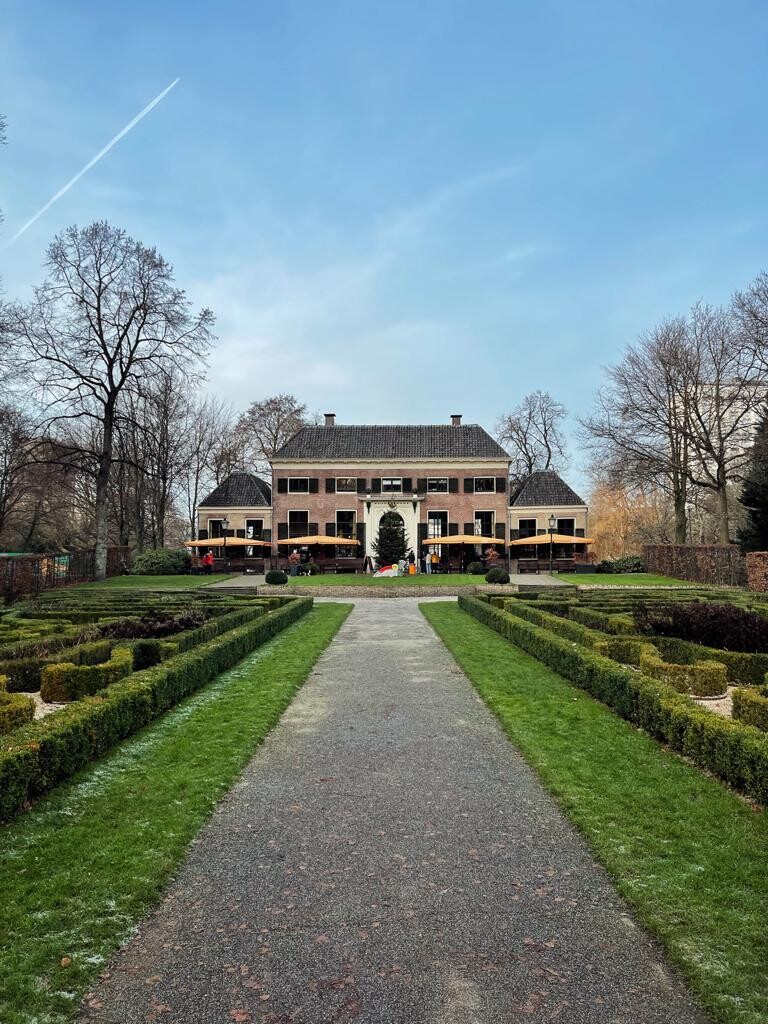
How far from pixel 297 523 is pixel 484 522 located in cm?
1147

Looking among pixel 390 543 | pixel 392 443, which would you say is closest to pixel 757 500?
pixel 390 543

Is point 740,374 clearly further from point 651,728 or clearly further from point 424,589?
point 651,728

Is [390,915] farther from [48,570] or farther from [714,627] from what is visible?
[48,570]

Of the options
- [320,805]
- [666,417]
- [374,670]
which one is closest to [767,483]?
[666,417]

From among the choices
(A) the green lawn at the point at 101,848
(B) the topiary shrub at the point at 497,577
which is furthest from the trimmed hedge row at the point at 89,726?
(B) the topiary shrub at the point at 497,577

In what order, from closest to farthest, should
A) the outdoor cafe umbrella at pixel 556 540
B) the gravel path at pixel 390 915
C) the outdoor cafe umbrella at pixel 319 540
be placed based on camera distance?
1. the gravel path at pixel 390 915
2. the outdoor cafe umbrella at pixel 556 540
3. the outdoor cafe umbrella at pixel 319 540

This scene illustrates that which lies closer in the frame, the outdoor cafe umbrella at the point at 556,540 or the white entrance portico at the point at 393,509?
the outdoor cafe umbrella at the point at 556,540

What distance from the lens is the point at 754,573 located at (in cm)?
2342

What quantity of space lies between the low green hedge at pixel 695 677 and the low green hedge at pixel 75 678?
6868 mm

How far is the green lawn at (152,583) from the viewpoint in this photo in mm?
26666

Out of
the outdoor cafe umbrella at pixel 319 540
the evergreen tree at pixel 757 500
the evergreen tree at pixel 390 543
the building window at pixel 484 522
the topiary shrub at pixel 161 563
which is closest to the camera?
the evergreen tree at pixel 757 500

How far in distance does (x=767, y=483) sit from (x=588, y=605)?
45.9 feet

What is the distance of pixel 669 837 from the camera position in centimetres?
434

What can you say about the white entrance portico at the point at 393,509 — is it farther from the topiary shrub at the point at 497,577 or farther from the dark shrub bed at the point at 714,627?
the dark shrub bed at the point at 714,627
